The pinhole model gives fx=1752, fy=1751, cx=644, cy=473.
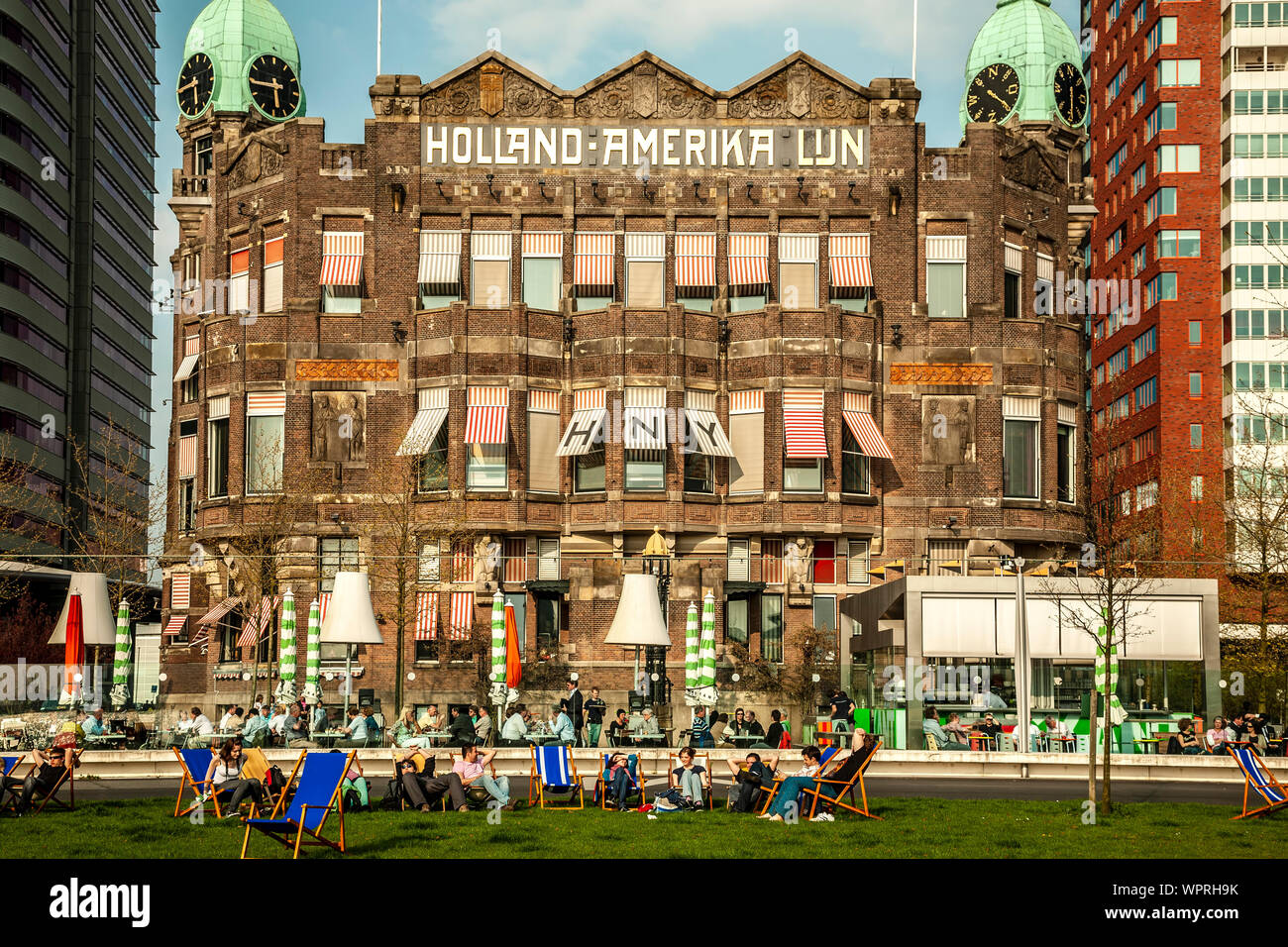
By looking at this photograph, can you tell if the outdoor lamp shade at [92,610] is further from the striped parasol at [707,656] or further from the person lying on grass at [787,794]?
the person lying on grass at [787,794]

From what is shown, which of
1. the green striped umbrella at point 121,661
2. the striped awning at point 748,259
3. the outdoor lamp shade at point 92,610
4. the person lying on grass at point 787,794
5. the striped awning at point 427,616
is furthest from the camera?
the striped awning at point 748,259

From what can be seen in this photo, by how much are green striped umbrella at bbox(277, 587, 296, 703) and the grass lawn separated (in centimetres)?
1294

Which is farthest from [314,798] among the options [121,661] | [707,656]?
[121,661]

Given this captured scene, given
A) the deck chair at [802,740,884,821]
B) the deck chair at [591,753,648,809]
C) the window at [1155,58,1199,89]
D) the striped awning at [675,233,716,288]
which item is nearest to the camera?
the deck chair at [802,740,884,821]

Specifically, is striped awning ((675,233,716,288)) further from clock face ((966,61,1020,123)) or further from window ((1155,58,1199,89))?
window ((1155,58,1199,89))

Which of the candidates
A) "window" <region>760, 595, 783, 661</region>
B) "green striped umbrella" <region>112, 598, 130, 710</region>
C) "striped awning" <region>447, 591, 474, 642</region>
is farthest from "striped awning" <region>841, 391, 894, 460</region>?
"green striped umbrella" <region>112, 598, 130, 710</region>

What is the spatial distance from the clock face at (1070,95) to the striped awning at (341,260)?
1058 inches

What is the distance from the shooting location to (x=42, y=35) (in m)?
104

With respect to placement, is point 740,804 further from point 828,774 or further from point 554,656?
point 554,656

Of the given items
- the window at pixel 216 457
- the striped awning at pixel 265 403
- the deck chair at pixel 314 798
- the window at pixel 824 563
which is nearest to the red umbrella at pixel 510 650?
the window at pixel 824 563

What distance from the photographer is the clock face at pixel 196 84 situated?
69500 millimetres

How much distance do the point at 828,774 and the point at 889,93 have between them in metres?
38.4

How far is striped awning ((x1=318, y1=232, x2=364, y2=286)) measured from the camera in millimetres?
59219
